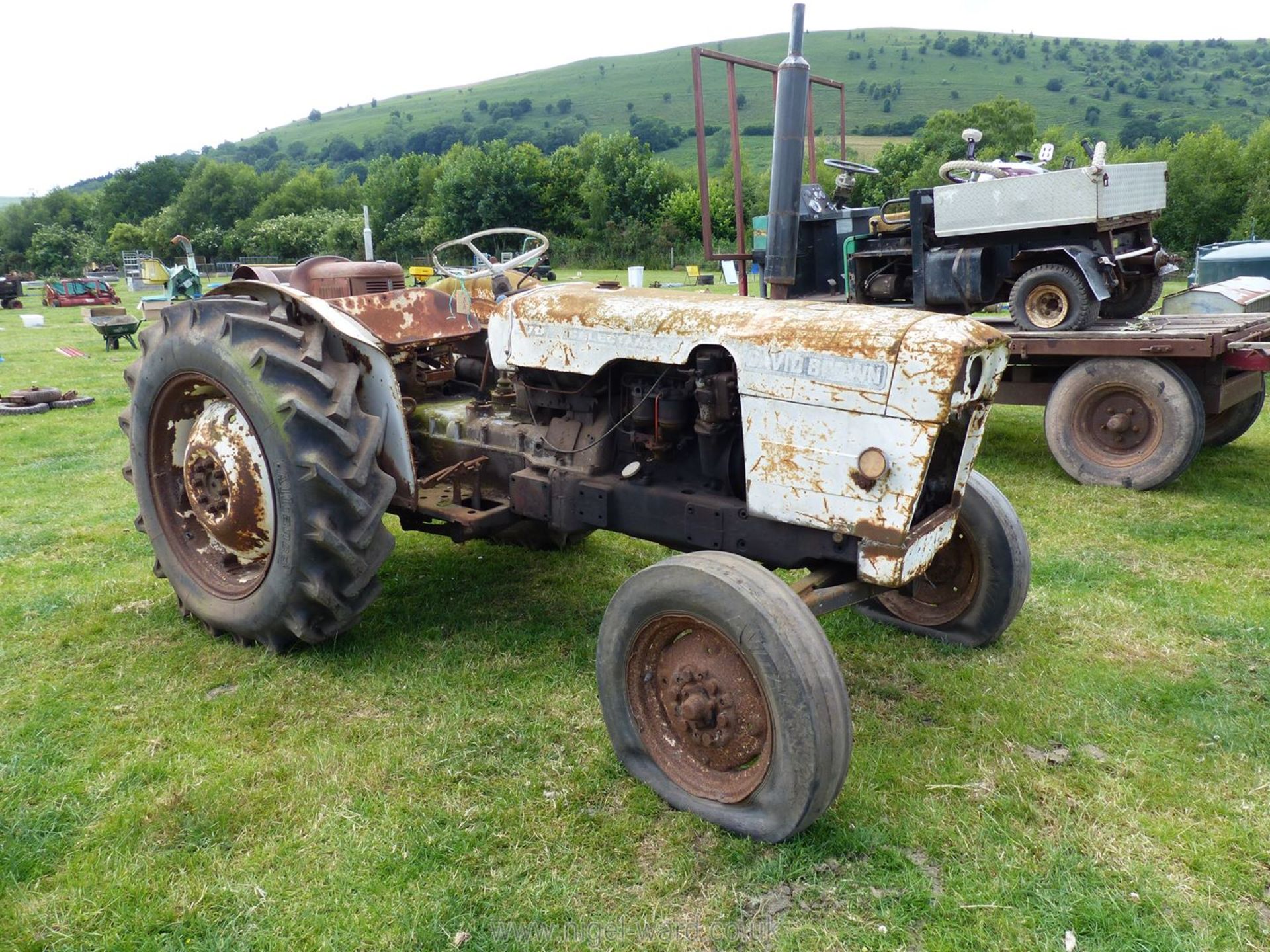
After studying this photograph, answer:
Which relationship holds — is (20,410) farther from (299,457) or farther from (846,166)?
(846,166)

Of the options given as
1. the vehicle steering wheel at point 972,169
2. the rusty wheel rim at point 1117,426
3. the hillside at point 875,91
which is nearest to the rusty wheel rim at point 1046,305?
the rusty wheel rim at point 1117,426

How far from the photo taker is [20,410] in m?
9.15

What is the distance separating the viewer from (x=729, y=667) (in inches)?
107

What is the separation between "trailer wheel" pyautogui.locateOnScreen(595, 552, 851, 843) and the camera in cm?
245

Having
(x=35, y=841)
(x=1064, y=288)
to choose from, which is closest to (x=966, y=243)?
(x=1064, y=288)

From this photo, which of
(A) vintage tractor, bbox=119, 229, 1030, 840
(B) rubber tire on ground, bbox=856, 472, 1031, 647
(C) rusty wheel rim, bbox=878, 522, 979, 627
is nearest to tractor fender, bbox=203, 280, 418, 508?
(A) vintage tractor, bbox=119, 229, 1030, 840

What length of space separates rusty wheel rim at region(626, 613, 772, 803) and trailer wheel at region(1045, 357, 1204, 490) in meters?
4.65

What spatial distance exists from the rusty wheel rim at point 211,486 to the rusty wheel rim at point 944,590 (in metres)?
2.69

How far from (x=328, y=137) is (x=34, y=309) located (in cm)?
10599

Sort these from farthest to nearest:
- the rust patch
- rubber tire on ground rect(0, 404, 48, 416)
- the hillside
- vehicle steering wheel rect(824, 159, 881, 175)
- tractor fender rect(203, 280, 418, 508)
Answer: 1. the hillside
2. rubber tire on ground rect(0, 404, 48, 416)
3. vehicle steering wheel rect(824, 159, 881, 175)
4. the rust patch
5. tractor fender rect(203, 280, 418, 508)

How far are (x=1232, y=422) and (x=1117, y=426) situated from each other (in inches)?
63.2

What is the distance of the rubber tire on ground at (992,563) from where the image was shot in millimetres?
3605

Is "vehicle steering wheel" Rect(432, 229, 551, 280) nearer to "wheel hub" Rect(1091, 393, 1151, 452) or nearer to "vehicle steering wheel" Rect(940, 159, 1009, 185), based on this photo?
"vehicle steering wheel" Rect(940, 159, 1009, 185)

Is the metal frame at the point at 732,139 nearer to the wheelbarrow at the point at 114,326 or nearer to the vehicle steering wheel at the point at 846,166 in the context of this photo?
the vehicle steering wheel at the point at 846,166
